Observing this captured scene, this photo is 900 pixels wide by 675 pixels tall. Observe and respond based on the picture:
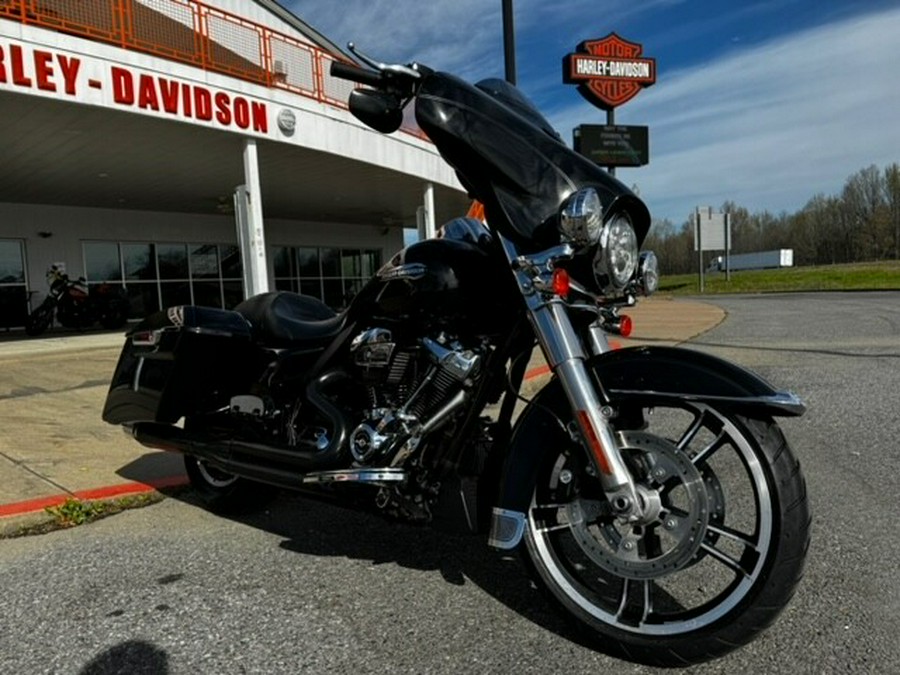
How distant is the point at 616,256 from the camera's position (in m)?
2.24

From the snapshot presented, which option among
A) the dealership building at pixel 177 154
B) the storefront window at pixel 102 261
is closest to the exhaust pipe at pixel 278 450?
the dealership building at pixel 177 154

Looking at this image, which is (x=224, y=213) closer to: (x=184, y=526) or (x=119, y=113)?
(x=119, y=113)

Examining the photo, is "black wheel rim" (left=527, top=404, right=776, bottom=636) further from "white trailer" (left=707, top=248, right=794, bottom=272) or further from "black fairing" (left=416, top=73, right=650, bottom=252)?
"white trailer" (left=707, top=248, right=794, bottom=272)

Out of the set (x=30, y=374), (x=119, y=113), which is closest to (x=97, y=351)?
(x=30, y=374)

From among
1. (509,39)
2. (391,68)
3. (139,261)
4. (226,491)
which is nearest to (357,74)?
(391,68)

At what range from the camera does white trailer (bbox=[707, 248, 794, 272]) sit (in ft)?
293

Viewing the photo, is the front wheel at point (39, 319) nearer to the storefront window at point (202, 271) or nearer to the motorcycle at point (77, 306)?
the motorcycle at point (77, 306)

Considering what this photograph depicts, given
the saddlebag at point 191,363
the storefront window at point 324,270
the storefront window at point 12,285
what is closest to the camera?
the saddlebag at point 191,363

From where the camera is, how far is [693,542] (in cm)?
211

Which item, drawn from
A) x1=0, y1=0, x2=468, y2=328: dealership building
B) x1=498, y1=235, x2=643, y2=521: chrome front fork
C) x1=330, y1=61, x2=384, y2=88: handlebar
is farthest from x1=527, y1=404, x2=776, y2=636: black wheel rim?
x1=0, y1=0, x2=468, y2=328: dealership building

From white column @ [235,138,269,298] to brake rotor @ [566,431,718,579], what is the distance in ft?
35.4

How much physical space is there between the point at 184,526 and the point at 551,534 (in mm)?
2173

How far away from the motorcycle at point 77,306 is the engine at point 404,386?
639 inches

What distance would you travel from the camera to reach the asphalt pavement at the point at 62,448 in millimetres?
3994
